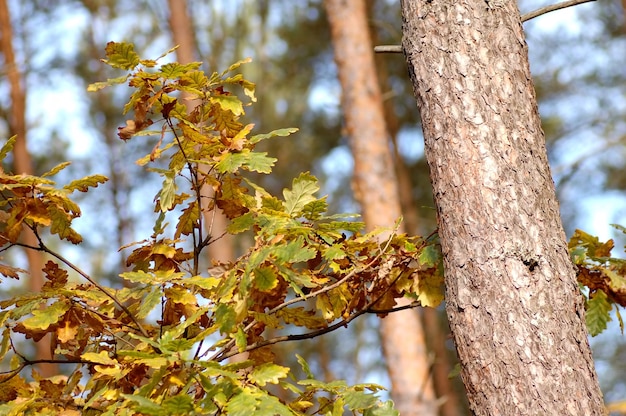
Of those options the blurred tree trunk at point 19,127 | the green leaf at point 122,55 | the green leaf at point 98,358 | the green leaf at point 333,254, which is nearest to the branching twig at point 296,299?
the green leaf at point 333,254

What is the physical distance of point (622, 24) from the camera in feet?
34.7

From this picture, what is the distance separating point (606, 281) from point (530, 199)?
0.49m

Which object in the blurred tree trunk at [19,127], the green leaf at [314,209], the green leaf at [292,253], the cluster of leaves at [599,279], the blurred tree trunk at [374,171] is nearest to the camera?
the green leaf at [292,253]

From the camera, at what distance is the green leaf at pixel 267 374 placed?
5.16 feet

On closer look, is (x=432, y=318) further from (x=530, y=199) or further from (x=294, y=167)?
(x=530, y=199)

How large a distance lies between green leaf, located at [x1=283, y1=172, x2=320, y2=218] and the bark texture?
343 millimetres

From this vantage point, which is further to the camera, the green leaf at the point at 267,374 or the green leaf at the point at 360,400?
the green leaf at the point at 360,400

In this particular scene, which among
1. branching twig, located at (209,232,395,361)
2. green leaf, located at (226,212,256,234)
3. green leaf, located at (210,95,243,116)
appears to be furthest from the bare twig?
green leaf, located at (226,212,256,234)

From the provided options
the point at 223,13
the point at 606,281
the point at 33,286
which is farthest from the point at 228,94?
the point at 223,13

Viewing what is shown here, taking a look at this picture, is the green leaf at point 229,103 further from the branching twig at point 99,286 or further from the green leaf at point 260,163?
the branching twig at point 99,286

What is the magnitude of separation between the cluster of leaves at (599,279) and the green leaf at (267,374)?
0.99 metres

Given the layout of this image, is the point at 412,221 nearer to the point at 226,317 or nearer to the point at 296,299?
the point at 296,299

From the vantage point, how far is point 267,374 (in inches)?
62.7

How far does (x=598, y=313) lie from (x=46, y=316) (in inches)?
61.7
